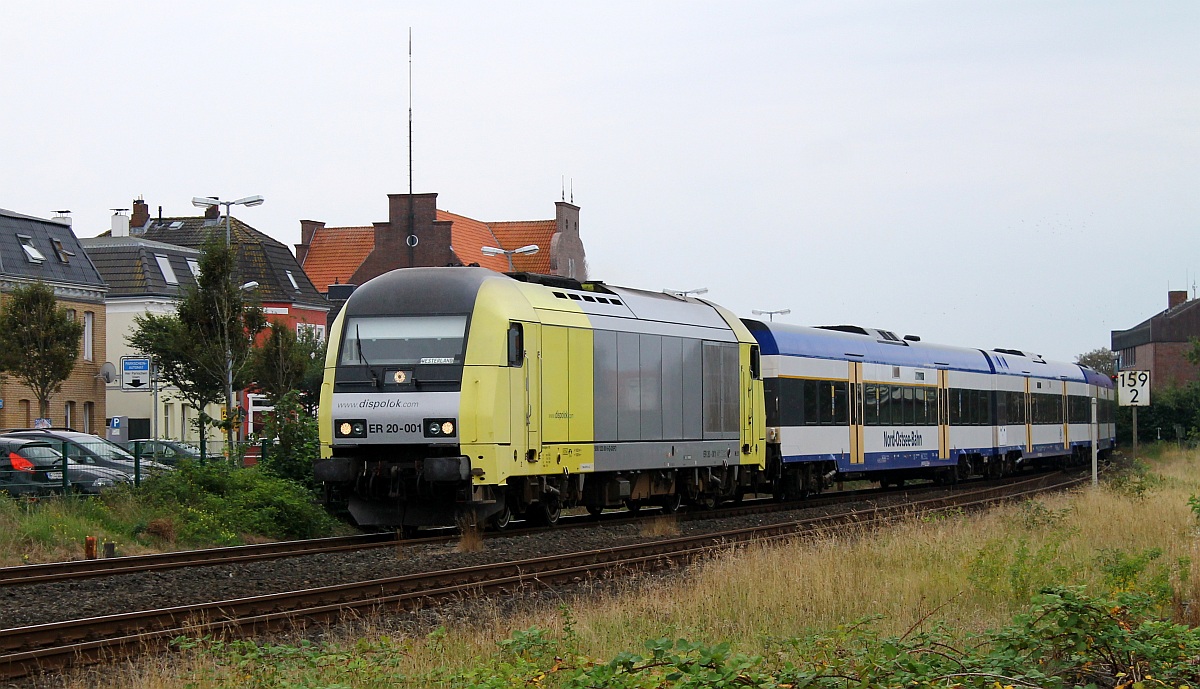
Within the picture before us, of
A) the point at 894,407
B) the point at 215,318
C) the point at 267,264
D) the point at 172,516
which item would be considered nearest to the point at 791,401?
the point at 894,407

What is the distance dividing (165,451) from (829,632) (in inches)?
733

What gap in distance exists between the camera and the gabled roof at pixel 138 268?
58.6 metres

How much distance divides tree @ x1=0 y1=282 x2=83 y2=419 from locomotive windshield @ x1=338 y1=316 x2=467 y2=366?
28.4m

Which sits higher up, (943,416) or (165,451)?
(943,416)

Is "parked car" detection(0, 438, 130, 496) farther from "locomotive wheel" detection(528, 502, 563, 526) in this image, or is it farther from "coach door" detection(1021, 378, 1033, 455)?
"coach door" detection(1021, 378, 1033, 455)

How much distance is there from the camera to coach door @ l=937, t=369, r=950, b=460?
34.7 metres

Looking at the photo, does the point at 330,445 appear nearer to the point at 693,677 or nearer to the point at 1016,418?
the point at 693,677

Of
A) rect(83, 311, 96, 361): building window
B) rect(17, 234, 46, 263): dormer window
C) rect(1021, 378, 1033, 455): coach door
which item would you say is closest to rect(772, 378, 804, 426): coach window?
rect(1021, 378, 1033, 455): coach door

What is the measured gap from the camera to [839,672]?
7.81 m

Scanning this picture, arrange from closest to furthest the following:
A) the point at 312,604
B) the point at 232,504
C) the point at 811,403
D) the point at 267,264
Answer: the point at 312,604, the point at 232,504, the point at 811,403, the point at 267,264

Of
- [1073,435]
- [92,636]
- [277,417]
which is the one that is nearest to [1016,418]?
[1073,435]

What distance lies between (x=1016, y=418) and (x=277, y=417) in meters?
23.7

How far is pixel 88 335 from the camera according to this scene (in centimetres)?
5416

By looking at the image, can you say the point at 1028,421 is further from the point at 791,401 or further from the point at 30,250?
the point at 30,250
